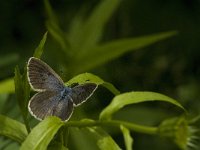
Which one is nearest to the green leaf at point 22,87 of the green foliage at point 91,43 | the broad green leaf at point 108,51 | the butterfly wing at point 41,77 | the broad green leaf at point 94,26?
the butterfly wing at point 41,77

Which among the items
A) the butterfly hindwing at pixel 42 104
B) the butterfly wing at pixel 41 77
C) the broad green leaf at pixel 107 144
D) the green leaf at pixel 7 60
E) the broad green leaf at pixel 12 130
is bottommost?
the green leaf at pixel 7 60

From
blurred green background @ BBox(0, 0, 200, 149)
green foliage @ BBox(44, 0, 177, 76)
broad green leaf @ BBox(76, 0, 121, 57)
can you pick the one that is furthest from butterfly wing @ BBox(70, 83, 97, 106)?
blurred green background @ BBox(0, 0, 200, 149)

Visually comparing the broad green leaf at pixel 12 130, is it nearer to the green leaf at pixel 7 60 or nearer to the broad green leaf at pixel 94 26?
the green leaf at pixel 7 60

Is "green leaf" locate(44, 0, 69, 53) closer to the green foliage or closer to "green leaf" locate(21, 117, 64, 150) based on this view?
the green foliage

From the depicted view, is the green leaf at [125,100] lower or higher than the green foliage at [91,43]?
higher

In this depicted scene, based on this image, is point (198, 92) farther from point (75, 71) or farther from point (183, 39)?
point (75, 71)

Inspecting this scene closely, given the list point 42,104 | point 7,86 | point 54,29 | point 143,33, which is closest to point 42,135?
→ point 42,104
